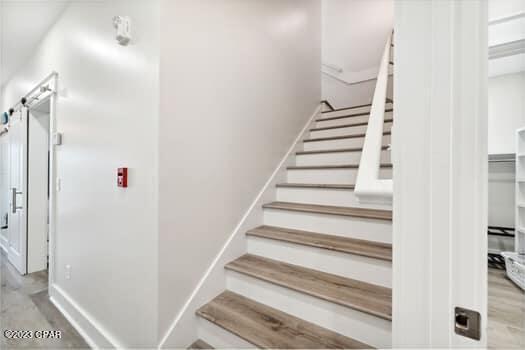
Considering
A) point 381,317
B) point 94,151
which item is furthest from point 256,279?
point 94,151

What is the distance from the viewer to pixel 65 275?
83.7 inches

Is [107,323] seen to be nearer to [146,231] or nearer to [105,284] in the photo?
[105,284]

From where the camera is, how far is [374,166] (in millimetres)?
1020

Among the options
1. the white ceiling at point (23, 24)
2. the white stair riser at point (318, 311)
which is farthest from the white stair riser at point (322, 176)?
the white ceiling at point (23, 24)

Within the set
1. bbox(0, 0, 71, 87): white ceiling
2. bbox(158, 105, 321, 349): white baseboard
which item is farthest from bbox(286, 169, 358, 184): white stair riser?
bbox(0, 0, 71, 87): white ceiling

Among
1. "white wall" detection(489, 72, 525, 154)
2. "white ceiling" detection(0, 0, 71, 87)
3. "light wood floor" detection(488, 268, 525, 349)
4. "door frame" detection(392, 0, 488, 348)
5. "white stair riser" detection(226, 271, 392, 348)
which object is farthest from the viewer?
"white wall" detection(489, 72, 525, 154)

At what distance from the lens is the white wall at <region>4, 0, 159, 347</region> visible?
1.33 m

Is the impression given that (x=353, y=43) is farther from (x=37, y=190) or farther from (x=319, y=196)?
(x=37, y=190)

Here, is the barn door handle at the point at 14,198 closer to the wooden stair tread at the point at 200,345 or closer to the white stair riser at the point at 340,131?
the wooden stair tread at the point at 200,345

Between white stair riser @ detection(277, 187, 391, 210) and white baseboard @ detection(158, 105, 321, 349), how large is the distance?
0.37 ft

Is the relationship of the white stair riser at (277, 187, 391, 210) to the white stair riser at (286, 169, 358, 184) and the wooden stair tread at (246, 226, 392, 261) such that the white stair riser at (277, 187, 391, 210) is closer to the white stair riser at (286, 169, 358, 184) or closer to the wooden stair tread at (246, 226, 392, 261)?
the white stair riser at (286, 169, 358, 184)

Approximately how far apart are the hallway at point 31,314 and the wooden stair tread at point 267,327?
3.58ft

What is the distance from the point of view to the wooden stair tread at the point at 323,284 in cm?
117

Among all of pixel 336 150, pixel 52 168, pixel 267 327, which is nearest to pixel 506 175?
pixel 336 150
